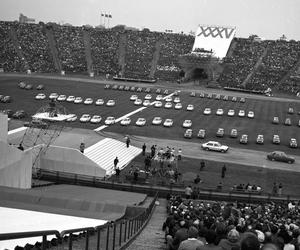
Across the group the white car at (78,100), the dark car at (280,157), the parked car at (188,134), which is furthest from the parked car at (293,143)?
the white car at (78,100)

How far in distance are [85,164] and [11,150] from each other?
27.2 ft

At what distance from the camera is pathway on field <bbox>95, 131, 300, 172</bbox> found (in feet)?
159

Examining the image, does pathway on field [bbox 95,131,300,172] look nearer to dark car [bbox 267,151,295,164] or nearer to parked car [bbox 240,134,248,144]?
dark car [bbox 267,151,295,164]

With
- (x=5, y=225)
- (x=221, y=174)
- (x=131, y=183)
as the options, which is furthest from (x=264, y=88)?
(x=5, y=225)

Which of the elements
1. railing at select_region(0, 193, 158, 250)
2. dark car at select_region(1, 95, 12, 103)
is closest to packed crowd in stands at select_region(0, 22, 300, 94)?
dark car at select_region(1, 95, 12, 103)

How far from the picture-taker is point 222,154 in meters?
51.6

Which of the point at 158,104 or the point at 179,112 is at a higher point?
the point at 158,104

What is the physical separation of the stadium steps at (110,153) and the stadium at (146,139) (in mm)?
179

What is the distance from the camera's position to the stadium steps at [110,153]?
1709 inches

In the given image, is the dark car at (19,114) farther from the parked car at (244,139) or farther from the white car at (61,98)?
the parked car at (244,139)

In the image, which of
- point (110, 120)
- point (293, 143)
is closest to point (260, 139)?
point (293, 143)

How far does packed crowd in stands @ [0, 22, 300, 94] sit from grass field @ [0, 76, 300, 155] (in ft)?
71.4

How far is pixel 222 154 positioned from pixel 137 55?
82746 mm

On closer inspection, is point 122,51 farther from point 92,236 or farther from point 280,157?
point 92,236
